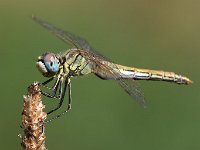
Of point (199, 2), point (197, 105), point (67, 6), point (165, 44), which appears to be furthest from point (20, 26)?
point (199, 2)

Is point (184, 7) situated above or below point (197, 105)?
above

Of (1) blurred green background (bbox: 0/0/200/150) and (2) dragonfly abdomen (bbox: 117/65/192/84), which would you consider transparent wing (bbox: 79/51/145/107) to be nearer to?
(2) dragonfly abdomen (bbox: 117/65/192/84)

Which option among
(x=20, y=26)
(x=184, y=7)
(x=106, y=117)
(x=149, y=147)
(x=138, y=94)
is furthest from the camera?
(x=184, y=7)

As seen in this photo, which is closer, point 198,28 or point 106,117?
point 106,117

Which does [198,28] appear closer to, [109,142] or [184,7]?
[184,7]

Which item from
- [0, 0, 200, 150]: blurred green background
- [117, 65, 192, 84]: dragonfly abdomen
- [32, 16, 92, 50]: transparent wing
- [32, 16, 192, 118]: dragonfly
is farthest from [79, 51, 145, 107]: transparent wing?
[0, 0, 200, 150]: blurred green background

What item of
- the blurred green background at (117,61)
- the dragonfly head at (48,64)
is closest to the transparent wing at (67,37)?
the dragonfly head at (48,64)

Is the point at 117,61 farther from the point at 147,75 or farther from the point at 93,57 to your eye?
the point at 93,57
